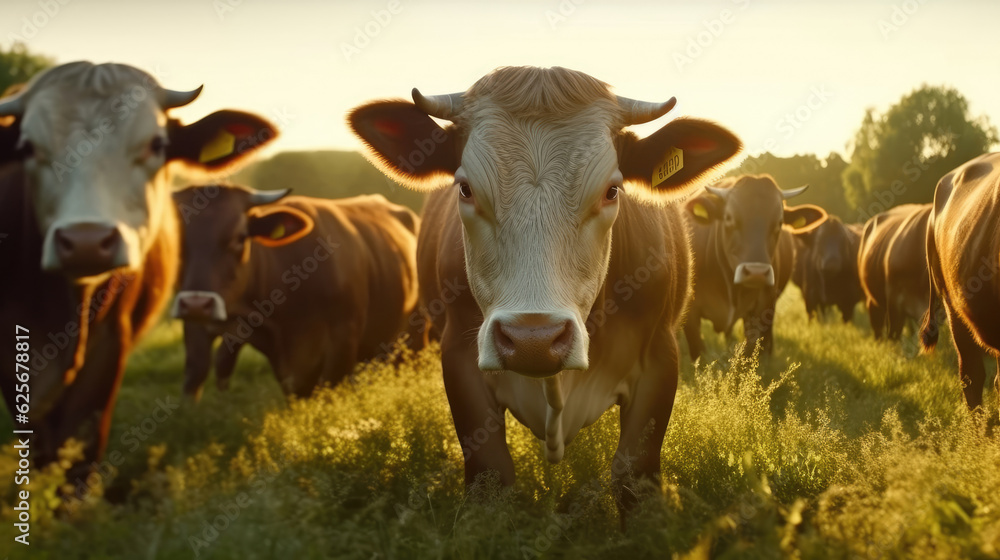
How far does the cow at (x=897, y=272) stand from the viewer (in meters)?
9.86

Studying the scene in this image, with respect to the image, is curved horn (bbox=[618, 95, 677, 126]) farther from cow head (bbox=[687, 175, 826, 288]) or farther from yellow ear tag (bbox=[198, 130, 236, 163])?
cow head (bbox=[687, 175, 826, 288])

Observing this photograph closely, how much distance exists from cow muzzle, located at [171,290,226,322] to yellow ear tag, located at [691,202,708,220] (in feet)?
16.9

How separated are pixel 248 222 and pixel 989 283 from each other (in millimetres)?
5830

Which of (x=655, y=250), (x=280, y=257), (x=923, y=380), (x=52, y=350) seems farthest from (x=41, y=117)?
(x=923, y=380)

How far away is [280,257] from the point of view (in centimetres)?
720

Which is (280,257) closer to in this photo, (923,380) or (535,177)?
(535,177)

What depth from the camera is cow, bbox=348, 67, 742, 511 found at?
2711mm

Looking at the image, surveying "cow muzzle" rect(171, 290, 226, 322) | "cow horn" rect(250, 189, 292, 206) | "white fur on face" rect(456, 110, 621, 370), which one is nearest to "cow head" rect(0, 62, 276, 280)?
"white fur on face" rect(456, 110, 621, 370)

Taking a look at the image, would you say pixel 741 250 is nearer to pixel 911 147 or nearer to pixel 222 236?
pixel 222 236

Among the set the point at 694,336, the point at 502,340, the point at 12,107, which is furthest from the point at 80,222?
the point at 694,336

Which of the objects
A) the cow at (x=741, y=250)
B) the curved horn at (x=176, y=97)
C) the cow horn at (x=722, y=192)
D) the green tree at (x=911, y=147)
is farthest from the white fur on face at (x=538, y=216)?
the green tree at (x=911, y=147)

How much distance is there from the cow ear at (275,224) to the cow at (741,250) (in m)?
4.33

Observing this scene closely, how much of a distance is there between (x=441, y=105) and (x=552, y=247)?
2.96 feet

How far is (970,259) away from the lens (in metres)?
4.82
